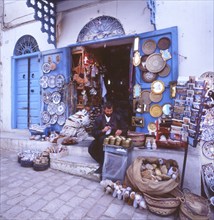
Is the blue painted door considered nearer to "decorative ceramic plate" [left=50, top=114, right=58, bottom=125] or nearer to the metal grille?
"decorative ceramic plate" [left=50, top=114, right=58, bottom=125]

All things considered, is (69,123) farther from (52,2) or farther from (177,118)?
(52,2)

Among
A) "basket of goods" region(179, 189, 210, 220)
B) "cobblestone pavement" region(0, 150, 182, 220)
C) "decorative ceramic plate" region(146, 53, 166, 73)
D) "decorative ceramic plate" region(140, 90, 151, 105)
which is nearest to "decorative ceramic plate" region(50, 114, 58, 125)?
"cobblestone pavement" region(0, 150, 182, 220)

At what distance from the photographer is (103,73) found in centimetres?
641

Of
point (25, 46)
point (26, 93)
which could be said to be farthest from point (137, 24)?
point (26, 93)

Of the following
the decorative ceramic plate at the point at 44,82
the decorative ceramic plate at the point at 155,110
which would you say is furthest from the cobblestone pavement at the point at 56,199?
the decorative ceramic plate at the point at 44,82

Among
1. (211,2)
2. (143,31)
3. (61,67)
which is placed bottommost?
(61,67)

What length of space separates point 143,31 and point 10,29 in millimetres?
5195

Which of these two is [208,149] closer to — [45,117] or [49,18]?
[45,117]

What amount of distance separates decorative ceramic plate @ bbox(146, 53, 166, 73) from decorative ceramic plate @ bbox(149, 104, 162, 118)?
82 centimetres

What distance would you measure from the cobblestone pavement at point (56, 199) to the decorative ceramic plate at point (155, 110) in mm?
2035

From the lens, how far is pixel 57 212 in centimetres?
268

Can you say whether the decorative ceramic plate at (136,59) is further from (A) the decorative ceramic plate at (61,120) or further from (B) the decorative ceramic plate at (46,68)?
(B) the decorative ceramic plate at (46,68)

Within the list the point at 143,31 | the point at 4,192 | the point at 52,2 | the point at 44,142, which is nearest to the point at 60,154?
the point at 44,142

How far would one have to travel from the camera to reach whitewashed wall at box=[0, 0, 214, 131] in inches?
159
